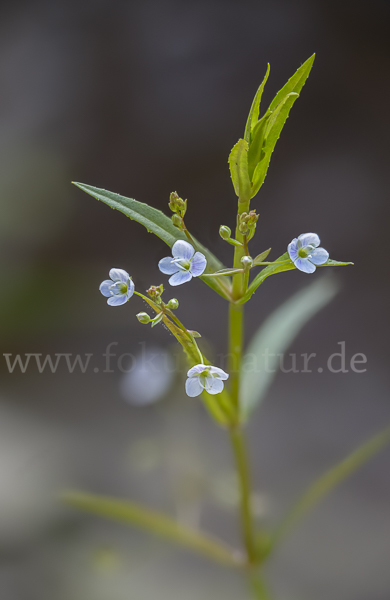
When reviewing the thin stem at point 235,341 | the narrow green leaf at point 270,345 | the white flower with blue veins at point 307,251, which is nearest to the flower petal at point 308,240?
the white flower with blue veins at point 307,251

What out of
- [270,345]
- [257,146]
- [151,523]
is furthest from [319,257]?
[151,523]

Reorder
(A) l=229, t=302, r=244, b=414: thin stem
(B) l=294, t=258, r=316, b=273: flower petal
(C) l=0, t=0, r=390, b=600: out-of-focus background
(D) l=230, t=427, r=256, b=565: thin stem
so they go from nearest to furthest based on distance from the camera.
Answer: (B) l=294, t=258, r=316, b=273: flower petal < (A) l=229, t=302, r=244, b=414: thin stem < (D) l=230, t=427, r=256, b=565: thin stem < (C) l=0, t=0, r=390, b=600: out-of-focus background

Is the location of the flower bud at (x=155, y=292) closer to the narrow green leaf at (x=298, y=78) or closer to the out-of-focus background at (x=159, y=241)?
the narrow green leaf at (x=298, y=78)

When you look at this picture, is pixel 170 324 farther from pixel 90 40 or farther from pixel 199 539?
pixel 90 40

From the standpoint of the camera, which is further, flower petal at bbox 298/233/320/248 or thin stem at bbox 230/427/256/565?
thin stem at bbox 230/427/256/565

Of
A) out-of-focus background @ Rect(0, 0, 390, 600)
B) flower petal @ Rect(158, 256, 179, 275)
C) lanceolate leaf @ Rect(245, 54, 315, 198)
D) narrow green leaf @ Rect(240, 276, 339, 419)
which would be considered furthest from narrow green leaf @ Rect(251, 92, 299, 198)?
out-of-focus background @ Rect(0, 0, 390, 600)

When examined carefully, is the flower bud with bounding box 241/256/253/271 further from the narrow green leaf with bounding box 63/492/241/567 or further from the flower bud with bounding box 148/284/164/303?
the narrow green leaf with bounding box 63/492/241/567

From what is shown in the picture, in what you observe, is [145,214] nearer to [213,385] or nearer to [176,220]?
[176,220]
